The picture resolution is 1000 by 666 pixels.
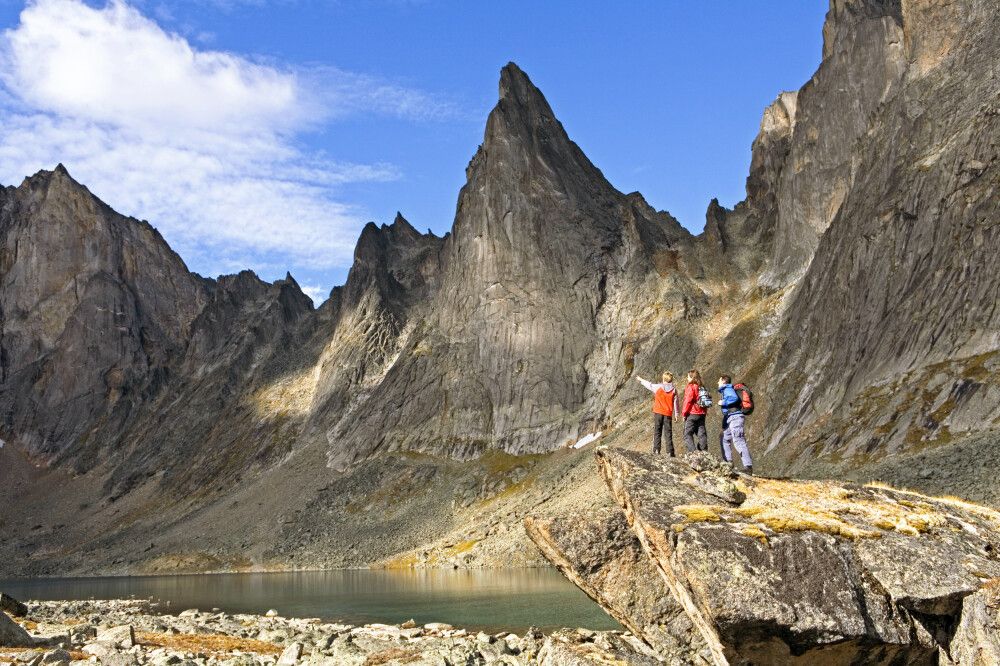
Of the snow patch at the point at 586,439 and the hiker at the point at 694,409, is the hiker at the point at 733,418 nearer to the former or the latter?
the hiker at the point at 694,409

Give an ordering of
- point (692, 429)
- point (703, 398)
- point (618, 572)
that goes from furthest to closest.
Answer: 1. point (692, 429)
2. point (703, 398)
3. point (618, 572)

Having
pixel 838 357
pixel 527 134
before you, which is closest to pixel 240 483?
pixel 527 134

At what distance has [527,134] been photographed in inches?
5704

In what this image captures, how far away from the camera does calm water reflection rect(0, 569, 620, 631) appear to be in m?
41.8

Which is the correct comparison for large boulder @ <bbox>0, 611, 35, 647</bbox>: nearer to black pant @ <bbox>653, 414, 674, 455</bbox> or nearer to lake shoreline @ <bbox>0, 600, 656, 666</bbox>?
lake shoreline @ <bbox>0, 600, 656, 666</bbox>

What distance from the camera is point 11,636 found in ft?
83.6

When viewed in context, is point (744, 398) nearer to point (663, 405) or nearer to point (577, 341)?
point (663, 405)

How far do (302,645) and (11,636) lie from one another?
8.91 meters

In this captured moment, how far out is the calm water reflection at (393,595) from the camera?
41.8 metres

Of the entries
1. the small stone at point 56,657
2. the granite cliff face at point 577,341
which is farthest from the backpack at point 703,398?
the granite cliff face at point 577,341

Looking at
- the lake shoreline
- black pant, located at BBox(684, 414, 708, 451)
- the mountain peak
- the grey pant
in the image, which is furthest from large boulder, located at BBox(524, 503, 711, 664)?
the mountain peak

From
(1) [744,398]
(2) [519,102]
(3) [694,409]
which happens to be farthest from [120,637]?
(2) [519,102]

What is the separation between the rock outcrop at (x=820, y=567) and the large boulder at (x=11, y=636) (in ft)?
63.0

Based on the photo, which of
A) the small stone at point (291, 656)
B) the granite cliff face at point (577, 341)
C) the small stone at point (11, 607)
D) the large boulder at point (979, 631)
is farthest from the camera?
the granite cliff face at point (577, 341)
